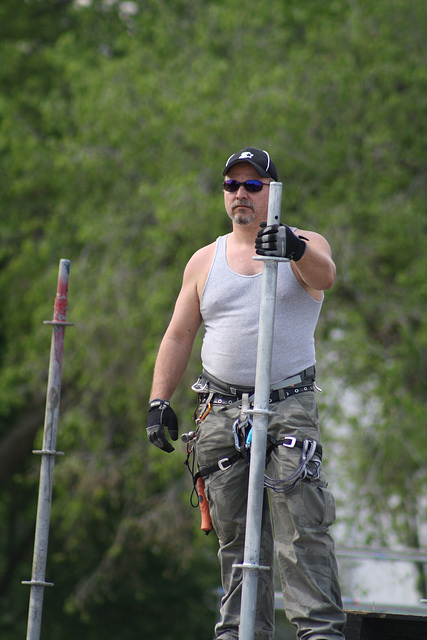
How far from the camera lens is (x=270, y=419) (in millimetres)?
3184

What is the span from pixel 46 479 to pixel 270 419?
0.88 m

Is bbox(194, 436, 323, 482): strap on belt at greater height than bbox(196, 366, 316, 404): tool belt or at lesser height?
lesser

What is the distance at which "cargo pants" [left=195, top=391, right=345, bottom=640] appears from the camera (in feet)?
9.82

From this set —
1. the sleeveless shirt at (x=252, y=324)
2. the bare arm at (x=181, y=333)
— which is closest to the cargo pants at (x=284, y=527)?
the sleeveless shirt at (x=252, y=324)

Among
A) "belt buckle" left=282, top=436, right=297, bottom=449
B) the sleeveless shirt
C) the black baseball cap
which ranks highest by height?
the black baseball cap

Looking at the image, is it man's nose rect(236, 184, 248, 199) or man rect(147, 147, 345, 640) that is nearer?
man rect(147, 147, 345, 640)

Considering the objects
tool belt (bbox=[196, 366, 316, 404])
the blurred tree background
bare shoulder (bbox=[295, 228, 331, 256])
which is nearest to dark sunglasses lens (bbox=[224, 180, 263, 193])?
bare shoulder (bbox=[295, 228, 331, 256])

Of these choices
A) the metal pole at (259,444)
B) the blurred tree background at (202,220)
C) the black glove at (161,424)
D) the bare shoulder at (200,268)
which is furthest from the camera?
the blurred tree background at (202,220)

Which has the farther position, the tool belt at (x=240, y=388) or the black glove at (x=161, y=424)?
the black glove at (x=161, y=424)

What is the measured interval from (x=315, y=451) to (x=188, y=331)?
71 centimetres

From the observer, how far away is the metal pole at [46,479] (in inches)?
132

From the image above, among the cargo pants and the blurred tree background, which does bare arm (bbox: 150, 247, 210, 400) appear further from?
the blurred tree background

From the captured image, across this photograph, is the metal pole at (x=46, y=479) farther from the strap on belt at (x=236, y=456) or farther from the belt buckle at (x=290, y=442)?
the belt buckle at (x=290, y=442)

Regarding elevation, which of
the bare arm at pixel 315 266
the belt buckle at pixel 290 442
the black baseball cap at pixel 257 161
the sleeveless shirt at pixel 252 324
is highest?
the black baseball cap at pixel 257 161
